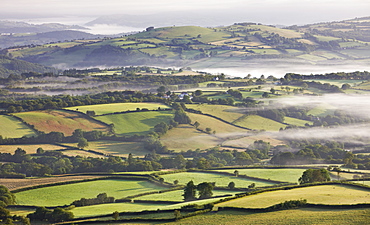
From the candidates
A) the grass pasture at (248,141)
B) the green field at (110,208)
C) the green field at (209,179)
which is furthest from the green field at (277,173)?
the grass pasture at (248,141)

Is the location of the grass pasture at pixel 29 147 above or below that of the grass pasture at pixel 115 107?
below

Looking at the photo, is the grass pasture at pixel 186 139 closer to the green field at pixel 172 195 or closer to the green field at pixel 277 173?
the green field at pixel 277 173

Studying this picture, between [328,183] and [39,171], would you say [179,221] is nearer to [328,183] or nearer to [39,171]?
[328,183]

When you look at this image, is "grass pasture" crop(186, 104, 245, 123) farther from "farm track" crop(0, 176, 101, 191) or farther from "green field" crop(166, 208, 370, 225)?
"green field" crop(166, 208, 370, 225)

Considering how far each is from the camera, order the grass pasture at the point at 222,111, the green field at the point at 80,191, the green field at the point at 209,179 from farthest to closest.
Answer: the grass pasture at the point at 222,111 < the green field at the point at 209,179 < the green field at the point at 80,191

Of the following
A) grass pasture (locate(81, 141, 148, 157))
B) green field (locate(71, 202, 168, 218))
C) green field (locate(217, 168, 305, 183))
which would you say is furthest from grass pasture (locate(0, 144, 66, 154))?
green field (locate(71, 202, 168, 218))

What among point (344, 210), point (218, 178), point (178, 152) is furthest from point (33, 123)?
point (344, 210)
